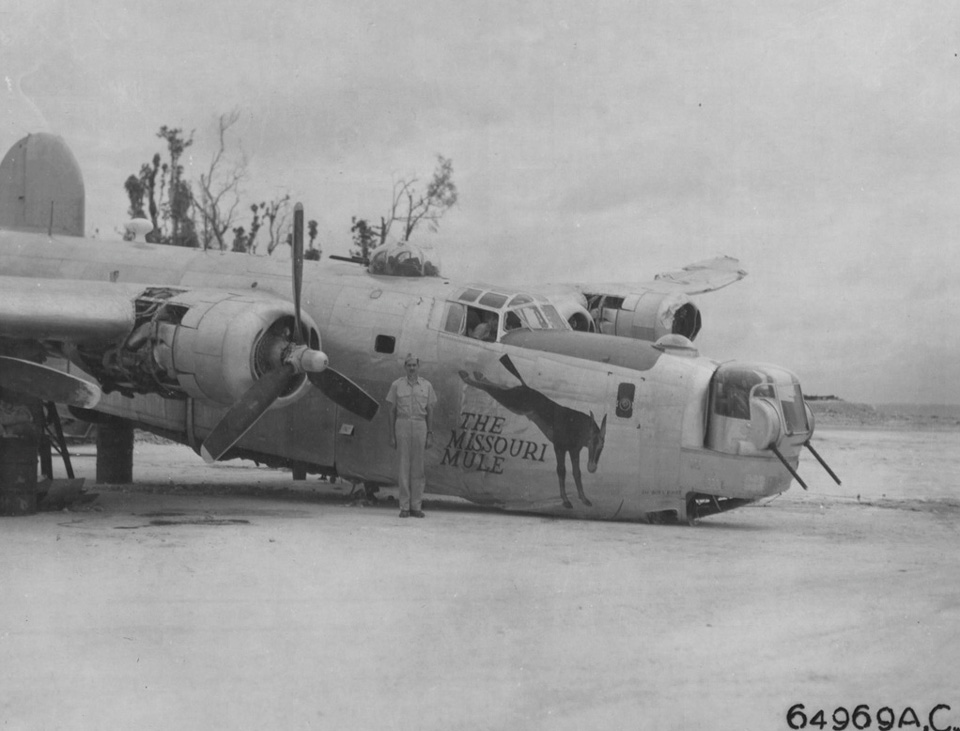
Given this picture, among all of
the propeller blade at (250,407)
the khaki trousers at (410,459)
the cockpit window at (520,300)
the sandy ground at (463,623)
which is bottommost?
the sandy ground at (463,623)

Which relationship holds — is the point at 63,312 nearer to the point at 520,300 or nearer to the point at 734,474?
the point at 520,300

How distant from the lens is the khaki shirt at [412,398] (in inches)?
523

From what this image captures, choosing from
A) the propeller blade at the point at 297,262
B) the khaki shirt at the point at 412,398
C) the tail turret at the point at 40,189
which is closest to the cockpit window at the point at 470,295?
the khaki shirt at the point at 412,398

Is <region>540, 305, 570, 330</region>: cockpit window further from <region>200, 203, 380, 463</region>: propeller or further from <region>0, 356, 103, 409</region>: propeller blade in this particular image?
<region>0, 356, 103, 409</region>: propeller blade

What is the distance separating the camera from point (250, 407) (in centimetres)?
1266

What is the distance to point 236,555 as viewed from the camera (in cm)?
985

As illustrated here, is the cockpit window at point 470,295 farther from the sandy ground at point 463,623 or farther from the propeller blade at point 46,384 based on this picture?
the propeller blade at point 46,384

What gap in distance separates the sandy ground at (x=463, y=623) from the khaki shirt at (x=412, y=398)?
1.39 meters

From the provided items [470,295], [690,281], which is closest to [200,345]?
[470,295]

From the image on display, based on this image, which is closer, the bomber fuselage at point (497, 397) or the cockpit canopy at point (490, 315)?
the bomber fuselage at point (497, 397)

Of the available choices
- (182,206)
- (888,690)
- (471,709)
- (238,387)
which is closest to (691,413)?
(238,387)

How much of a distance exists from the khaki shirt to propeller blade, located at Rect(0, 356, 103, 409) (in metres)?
3.48

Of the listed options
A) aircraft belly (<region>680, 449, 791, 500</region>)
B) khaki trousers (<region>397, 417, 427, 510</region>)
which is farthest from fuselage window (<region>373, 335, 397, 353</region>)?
aircraft belly (<region>680, 449, 791, 500</region>)

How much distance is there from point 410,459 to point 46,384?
434 centimetres
